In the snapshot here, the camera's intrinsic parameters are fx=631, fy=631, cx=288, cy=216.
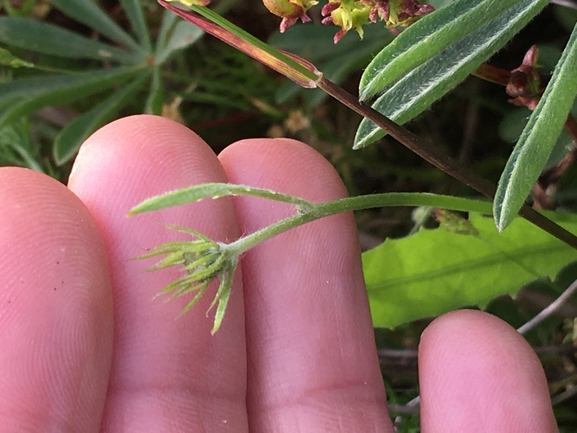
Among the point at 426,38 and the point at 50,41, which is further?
the point at 50,41

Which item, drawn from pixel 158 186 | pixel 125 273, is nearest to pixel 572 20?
pixel 158 186

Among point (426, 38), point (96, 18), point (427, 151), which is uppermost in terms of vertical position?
point (426, 38)

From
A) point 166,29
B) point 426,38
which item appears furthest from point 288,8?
point 166,29

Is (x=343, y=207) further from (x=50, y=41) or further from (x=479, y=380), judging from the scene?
(x=50, y=41)

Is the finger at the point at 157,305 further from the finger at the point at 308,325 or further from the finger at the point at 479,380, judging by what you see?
the finger at the point at 479,380

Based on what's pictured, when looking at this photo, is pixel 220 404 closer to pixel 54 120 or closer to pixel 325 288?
pixel 325 288

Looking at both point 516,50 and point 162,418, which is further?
point 516,50
